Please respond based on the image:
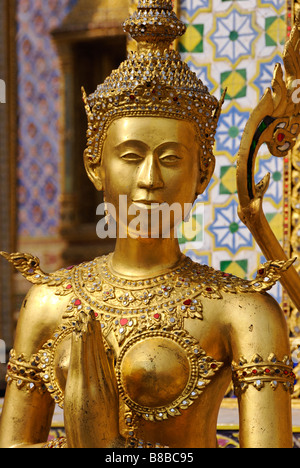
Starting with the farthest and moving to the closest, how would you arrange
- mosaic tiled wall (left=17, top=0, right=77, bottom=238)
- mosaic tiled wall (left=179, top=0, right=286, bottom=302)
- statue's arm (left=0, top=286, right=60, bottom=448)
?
mosaic tiled wall (left=17, top=0, right=77, bottom=238)
mosaic tiled wall (left=179, top=0, right=286, bottom=302)
statue's arm (left=0, top=286, right=60, bottom=448)

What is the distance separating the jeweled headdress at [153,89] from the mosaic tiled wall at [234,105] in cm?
132

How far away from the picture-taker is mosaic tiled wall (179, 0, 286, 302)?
14.0 ft

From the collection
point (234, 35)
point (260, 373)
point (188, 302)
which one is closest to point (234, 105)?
point (234, 35)

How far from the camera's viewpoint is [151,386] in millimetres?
2740

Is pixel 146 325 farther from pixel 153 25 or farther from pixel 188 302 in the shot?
pixel 153 25

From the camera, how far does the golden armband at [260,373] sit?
2.77 m

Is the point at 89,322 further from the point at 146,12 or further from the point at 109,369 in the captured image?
the point at 146,12

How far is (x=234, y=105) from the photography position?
4.30m

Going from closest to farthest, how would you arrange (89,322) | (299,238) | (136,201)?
(89,322) < (136,201) < (299,238)

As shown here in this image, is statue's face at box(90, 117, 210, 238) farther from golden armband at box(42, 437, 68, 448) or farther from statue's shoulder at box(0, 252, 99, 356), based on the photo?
golden armband at box(42, 437, 68, 448)

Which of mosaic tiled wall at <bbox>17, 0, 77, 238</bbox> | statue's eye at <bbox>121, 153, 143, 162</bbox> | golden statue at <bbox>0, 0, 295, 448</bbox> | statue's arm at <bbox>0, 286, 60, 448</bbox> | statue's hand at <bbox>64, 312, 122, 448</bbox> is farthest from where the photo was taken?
mosaic tiled wall at <bbox>17, 0, 77, 238</bbox>

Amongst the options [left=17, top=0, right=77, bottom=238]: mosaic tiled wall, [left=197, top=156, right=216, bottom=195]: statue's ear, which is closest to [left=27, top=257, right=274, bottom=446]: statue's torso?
[left=197, top=156, right=216, bottom=195]: statue's ear
